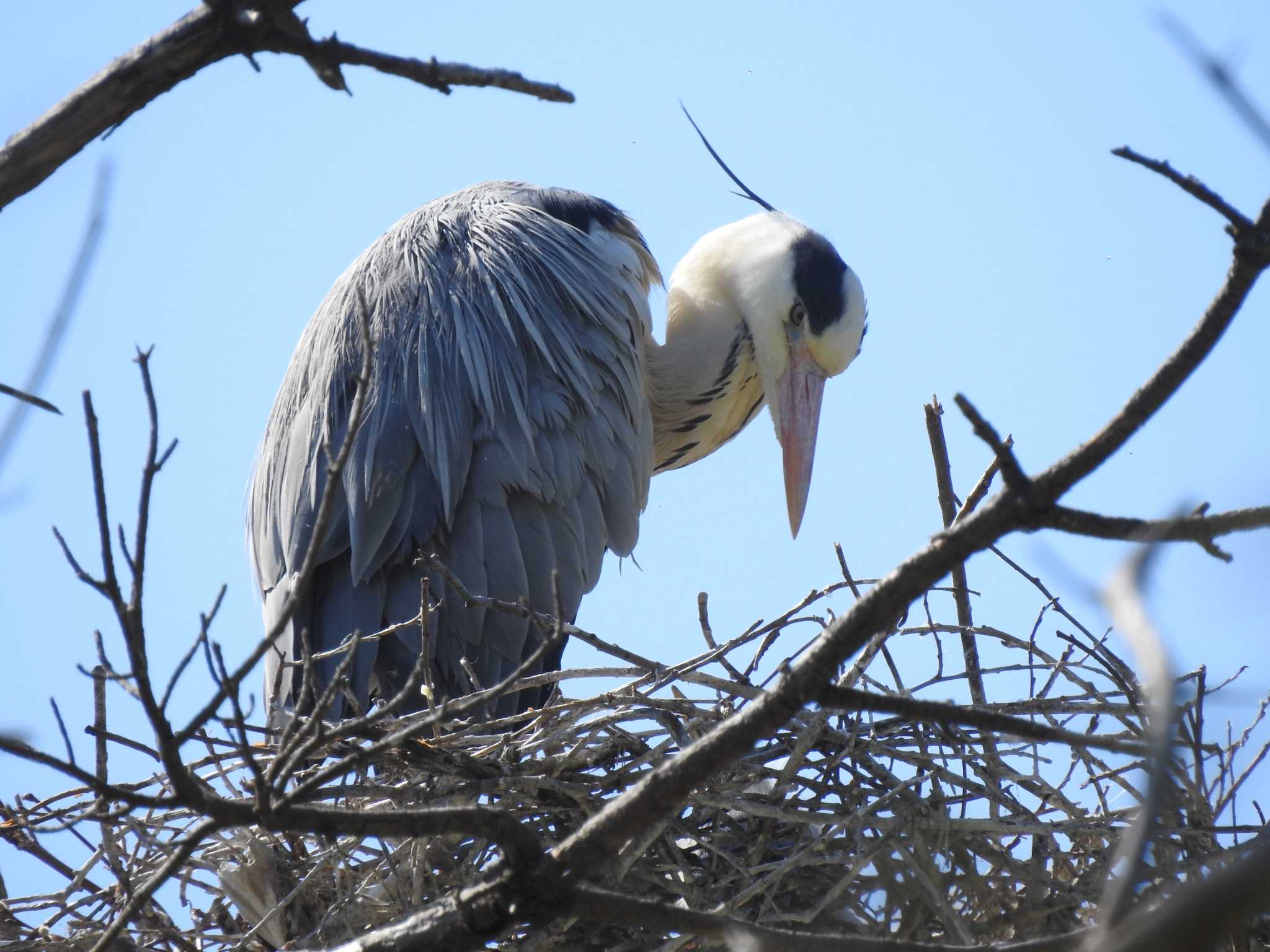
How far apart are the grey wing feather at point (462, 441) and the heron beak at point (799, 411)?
539 millimetres

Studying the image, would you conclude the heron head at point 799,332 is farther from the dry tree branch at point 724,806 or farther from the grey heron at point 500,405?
the dry tree branch at point 724,806

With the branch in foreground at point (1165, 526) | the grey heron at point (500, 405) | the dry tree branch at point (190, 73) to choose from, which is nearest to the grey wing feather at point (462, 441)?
the grey heron at point (500, 405)

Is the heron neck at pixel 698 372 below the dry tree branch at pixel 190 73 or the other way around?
the other way around

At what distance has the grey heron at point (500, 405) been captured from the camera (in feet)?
10.8

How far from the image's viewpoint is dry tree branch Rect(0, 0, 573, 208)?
129cm

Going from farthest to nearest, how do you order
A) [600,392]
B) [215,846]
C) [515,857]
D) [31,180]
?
[600,392] → [215,846] → [515,857] → [31,180]

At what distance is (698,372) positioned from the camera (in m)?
4.45

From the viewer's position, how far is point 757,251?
450 centimetres

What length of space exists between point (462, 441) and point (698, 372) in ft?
3.97

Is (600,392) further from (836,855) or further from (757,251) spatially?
(836,855)

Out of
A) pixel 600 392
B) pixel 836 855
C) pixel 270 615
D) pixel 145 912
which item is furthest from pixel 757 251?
pixel 145 912

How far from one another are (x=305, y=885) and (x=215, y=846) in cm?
25

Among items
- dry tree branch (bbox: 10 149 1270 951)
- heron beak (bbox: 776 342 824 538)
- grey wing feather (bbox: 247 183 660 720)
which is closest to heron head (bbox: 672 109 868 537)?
heron beak (bbox: 776 342 824 538)

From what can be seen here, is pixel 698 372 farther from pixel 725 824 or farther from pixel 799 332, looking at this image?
pixel 725 824
